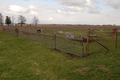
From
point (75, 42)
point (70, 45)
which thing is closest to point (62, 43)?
point (70, 45)

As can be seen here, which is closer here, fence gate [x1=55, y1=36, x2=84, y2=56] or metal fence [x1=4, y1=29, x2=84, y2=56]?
fence gate [x1=55, y1=36, x2=84, y2=56]

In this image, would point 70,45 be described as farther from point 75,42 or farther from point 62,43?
point 62,43

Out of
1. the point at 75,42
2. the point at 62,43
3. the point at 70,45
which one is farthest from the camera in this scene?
the point at 62,43

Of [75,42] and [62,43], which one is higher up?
[75,42]

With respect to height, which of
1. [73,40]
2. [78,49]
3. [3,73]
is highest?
[73,40]

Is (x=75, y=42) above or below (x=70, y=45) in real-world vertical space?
above

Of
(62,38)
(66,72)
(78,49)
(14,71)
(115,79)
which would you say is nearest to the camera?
(115,79)

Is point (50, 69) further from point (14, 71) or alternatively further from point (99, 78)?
point (99, 78)

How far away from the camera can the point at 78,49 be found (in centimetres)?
750

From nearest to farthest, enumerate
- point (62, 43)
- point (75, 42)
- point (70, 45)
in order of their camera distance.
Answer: point (75, 42) < point (70, 45) < point (62, 43)

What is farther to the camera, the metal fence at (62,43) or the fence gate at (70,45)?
the metal fence at (62,43)

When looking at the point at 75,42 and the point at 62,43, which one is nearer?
the point at 75,42

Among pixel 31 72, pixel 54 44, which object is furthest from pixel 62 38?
pixel 31 72

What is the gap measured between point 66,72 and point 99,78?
1.54 meters
